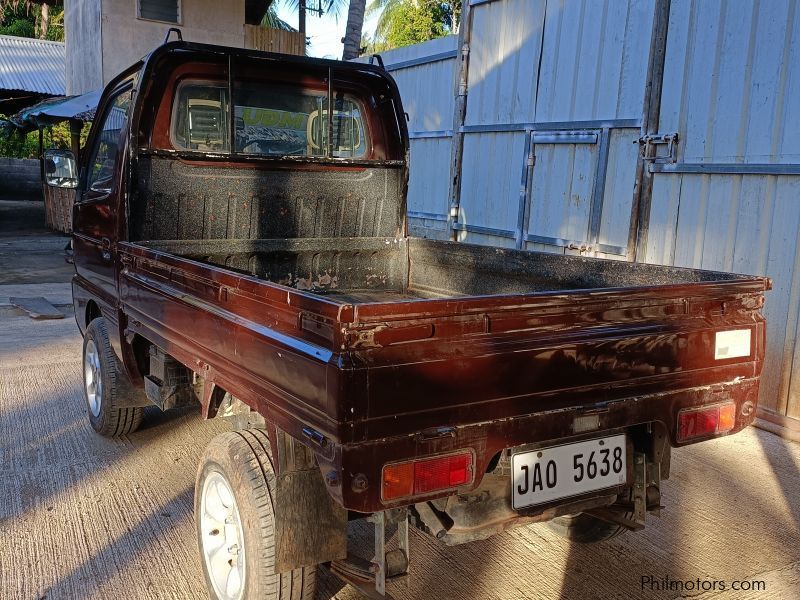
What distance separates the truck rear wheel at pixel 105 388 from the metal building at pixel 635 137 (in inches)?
158

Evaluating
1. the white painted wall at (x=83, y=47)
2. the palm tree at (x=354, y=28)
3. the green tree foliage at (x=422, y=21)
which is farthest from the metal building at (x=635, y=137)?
the green tree foliage at (x=422, y=21)

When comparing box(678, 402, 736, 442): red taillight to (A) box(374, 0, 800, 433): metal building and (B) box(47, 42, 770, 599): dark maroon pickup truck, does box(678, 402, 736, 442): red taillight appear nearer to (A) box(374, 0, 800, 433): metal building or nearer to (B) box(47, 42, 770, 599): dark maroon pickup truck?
(B) box(47, 42, 770, 599): dark maroon pickup truck

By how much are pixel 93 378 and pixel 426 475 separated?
3.08 metres

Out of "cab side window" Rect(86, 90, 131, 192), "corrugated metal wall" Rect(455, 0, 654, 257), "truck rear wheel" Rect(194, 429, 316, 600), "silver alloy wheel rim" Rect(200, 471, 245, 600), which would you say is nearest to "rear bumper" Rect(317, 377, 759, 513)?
"truck rear wheel" Rect(194, 429, 316, 600)

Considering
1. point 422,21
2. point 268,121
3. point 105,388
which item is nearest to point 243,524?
point 105,388

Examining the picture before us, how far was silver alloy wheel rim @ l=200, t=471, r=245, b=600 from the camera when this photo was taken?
97.5 inches

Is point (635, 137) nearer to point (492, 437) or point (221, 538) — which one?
point (492, 437)

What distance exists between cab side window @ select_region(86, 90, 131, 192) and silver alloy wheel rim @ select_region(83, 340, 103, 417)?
3.19ft

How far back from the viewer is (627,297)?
7.47ft

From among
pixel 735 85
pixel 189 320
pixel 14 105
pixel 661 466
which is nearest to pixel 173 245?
pixel 189 320

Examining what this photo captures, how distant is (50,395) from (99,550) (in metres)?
2.44

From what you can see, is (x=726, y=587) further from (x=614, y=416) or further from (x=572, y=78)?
(x=572, y=78)

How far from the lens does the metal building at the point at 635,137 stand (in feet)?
15.8

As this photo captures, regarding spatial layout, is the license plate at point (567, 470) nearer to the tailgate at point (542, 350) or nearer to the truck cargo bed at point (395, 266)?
the tailgate at point (542, 350)
